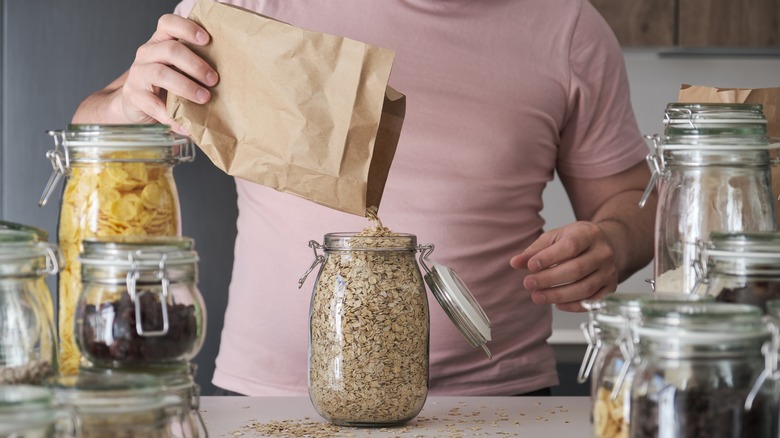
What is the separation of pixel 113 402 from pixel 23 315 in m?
0.15

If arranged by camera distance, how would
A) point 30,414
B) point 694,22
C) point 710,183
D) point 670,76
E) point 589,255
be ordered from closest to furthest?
point 30,414
point 710,183
point 589,255
point 694,22
point 670,76

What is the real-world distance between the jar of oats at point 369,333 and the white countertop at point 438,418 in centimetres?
3

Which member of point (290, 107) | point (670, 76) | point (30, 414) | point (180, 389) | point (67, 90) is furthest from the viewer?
point (670, 76)

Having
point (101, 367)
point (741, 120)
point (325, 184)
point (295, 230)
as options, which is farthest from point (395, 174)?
point (101, 367)

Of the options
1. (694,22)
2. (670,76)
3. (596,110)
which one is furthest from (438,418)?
(670,76)

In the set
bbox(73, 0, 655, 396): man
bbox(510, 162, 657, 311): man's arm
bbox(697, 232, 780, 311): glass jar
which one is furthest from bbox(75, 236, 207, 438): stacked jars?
bbox(73, 0, 655, 396): man

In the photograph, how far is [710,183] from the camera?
0.86m

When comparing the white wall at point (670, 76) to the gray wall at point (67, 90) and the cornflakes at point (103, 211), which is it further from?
the cornflakes at point (103, 211)

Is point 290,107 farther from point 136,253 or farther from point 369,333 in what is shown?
point 136,253

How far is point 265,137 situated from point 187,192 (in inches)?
45.1

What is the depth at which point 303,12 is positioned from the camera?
1.47m

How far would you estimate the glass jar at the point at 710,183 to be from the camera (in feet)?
2.75

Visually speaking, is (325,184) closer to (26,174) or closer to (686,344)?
(686,344)

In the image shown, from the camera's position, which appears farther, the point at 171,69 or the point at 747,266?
the point at 171,69
